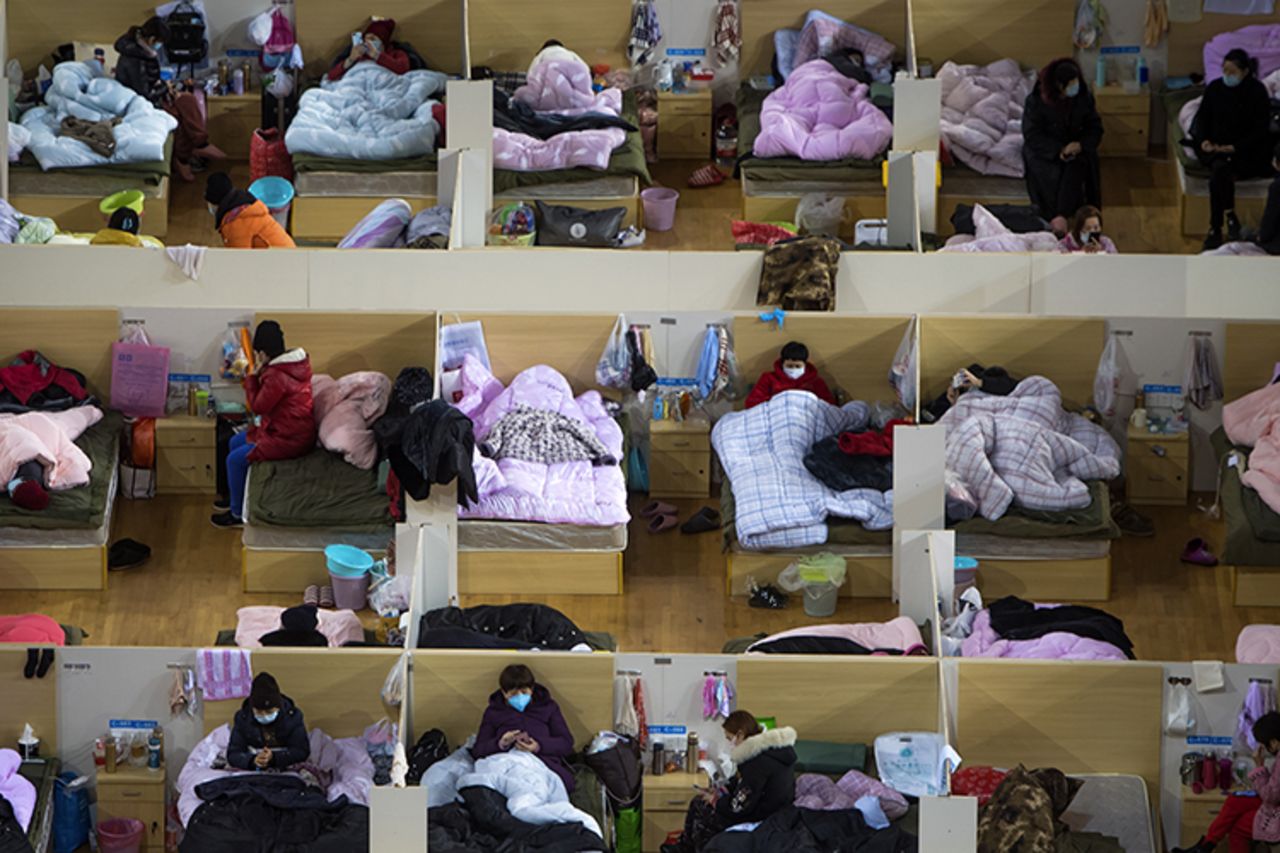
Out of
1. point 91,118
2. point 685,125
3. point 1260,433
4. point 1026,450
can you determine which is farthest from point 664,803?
point 91,118

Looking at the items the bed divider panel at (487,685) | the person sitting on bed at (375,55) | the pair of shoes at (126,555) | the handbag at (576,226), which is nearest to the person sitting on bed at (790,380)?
the handbag at (576,226)

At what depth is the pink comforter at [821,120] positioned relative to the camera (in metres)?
14.9

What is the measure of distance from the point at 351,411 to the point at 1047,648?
3.45 m

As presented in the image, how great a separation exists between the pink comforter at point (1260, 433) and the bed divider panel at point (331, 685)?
4004 millimetres

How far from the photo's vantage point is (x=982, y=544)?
1261cm

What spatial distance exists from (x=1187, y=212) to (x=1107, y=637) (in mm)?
4033

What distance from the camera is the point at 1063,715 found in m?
11.1

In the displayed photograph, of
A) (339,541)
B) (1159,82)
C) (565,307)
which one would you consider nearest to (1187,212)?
(1159,82)

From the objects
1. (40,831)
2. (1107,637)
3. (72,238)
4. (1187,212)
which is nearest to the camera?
(40,831)

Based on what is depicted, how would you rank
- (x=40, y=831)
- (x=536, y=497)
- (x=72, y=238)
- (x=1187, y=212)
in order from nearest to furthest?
(x=40, y=831) < (x=536, y=497) < (x=72, y=238) < (x=1187, y=212)

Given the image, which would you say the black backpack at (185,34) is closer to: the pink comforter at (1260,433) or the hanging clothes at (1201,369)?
the hanging clothes at (1201,369)

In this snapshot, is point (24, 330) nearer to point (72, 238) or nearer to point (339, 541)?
point (72, 238)

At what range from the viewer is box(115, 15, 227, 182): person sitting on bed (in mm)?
15398

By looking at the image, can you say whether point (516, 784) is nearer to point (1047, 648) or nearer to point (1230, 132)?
point (1047, 648)
